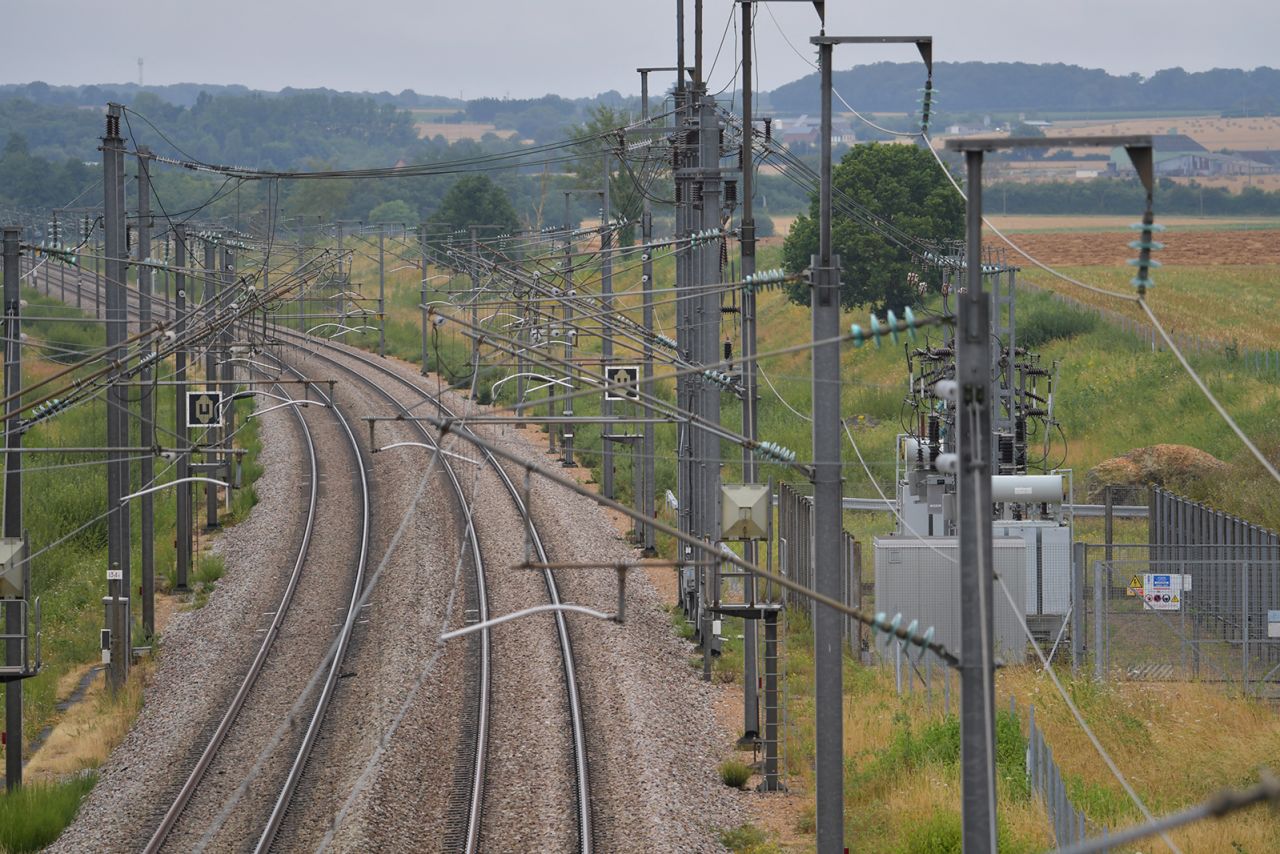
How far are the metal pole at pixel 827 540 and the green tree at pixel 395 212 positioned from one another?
114 metres

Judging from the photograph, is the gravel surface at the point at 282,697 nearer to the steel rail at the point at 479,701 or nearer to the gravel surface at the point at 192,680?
the gravel surface at the point at 192,680

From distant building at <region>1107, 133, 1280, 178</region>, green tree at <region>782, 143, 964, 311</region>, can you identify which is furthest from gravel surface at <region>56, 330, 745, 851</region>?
distant building at <region>1107, 133, 1280, 178</region>

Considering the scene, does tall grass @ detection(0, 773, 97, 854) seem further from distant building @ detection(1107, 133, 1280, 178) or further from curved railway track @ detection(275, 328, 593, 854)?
distant building @ detection(1107, 133, 1280, 178)

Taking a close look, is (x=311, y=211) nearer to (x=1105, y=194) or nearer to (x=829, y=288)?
(x=1105, y=194)

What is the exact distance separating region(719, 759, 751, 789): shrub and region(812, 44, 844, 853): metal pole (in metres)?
5.55

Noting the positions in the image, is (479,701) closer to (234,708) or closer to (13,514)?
(234,708)

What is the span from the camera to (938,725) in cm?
1808

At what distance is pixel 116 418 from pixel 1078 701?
40.9 feet

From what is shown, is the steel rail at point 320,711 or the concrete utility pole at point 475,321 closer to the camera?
the concrete utility pole at point 475,321

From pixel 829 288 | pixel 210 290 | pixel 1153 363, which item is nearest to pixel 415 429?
pixel 210 290

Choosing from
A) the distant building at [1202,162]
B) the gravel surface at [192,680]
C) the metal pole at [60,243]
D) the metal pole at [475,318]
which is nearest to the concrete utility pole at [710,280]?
the metal pole at [475,318]

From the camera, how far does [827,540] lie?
12648 mm

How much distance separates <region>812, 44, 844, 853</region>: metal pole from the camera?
12.5 metres

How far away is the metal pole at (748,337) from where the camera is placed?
53.4 feet
